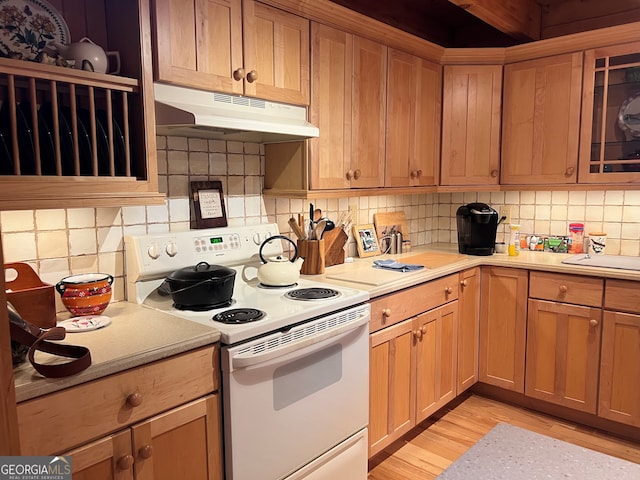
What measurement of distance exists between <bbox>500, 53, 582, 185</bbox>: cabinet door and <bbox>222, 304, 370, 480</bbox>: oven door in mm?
1717

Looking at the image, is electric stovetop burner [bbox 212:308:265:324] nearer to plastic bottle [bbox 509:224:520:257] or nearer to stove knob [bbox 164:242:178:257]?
stove knob [bbox 164:242:178:257]

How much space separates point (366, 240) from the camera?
3020mm

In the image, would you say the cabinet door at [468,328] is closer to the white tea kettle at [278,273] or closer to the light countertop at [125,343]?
the white tea kettle at [278,273]

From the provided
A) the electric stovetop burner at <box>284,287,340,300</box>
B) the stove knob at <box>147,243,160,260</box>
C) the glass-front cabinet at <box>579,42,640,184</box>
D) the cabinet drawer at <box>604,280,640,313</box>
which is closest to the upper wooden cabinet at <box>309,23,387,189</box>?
the electric stovetop burner at <box>284,287,340,300</box>

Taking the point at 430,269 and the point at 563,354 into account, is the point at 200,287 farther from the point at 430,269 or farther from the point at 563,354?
the point at 563,354

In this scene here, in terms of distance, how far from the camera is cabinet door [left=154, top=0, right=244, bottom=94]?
66.7 inches

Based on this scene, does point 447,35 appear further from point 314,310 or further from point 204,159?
point 314,310

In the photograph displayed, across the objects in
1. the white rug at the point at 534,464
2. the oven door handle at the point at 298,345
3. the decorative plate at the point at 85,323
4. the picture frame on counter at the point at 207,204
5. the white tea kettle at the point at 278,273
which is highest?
the picture frame on counter at the point at 207,204

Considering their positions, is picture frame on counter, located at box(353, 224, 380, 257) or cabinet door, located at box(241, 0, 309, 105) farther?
picture frame on counter, located at box(353, 224, 380, 257)

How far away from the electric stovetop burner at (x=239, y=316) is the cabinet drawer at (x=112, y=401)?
0.14 metres

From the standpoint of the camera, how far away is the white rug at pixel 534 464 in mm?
755

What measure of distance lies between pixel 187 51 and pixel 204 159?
1.73 ft

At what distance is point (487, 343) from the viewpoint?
120 inches

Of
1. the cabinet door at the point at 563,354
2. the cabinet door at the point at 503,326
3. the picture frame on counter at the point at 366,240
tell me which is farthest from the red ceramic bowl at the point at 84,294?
the cabinet door at the point at 563,354
